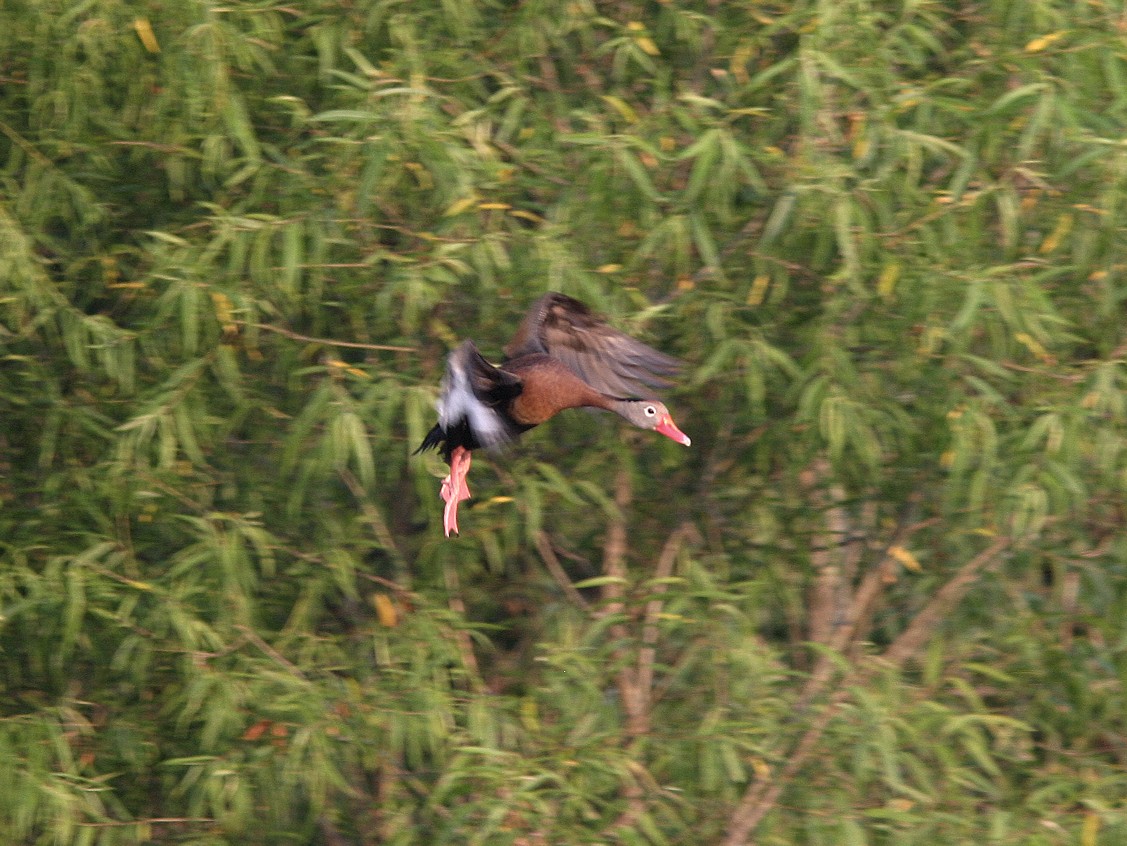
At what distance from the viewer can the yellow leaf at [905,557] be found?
515cm

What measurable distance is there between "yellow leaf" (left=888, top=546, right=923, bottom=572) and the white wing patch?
1.56 meters

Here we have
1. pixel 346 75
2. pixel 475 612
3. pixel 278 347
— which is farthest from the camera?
pixel 475 612

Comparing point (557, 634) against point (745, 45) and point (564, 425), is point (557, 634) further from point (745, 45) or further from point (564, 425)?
point (745, 45)

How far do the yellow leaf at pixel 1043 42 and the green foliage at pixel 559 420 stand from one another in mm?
43

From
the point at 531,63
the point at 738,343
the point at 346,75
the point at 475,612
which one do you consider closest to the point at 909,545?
the point at 738,343

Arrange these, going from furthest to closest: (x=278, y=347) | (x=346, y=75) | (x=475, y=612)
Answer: (x=475, y=612) → (x=278, y=347) → (x=346, y=75)

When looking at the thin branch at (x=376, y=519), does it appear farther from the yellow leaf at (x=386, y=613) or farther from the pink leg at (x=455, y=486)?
the pink leg at (x=455, y=486)

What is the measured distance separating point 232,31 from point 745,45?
146 centimetres

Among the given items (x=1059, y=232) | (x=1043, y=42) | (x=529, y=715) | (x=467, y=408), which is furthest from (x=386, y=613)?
(x=1043, y=42)

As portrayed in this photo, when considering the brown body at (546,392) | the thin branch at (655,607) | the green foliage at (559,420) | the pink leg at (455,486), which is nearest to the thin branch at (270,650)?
the green foliage at (559,420)

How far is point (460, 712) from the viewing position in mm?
5000

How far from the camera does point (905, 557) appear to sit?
5.14m

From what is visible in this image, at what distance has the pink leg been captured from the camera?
4539 mm

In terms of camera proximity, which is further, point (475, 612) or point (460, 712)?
point (475, 612)
